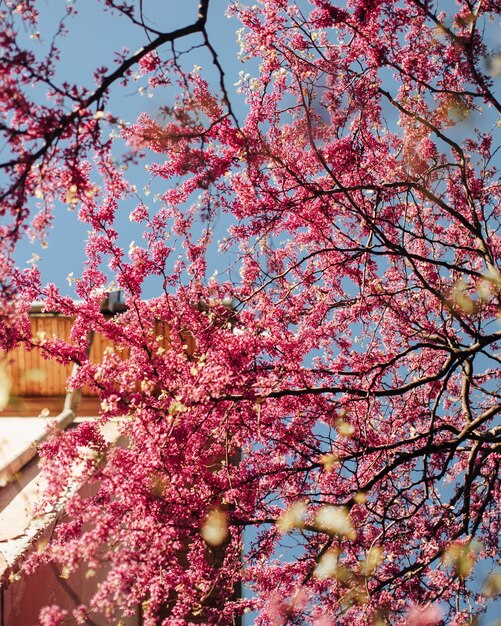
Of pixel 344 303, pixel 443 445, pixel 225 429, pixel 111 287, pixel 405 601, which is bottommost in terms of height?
pixel 405 601

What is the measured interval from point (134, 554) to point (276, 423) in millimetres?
2363

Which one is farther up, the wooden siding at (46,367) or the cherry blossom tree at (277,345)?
the wooden siding at (46,367)

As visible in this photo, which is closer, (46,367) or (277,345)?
(277,345)

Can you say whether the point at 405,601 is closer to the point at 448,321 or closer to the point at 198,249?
the point at 448,321

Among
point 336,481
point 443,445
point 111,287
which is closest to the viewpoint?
point 443,445

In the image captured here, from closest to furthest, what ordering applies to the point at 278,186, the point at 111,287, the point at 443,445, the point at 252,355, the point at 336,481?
the point at 443,445 < the point at 252,355 < the point at 111,287 < the point at 278,186 < the point at 336,481

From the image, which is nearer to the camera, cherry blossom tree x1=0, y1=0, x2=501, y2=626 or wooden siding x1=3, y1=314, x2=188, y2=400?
cherry blossom tree x1=0, y1=0, x2=501, y2=626

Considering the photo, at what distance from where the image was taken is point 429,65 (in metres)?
6.48

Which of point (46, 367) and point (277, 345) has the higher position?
point (46, 367)

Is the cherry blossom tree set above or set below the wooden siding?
below

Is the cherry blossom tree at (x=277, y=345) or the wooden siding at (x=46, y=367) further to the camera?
the wooden siding at (x=46, y=367)

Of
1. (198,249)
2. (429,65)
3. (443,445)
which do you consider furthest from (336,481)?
(429,65)

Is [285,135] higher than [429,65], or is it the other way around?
[429,65]

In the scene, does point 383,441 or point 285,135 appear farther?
point 383,441
